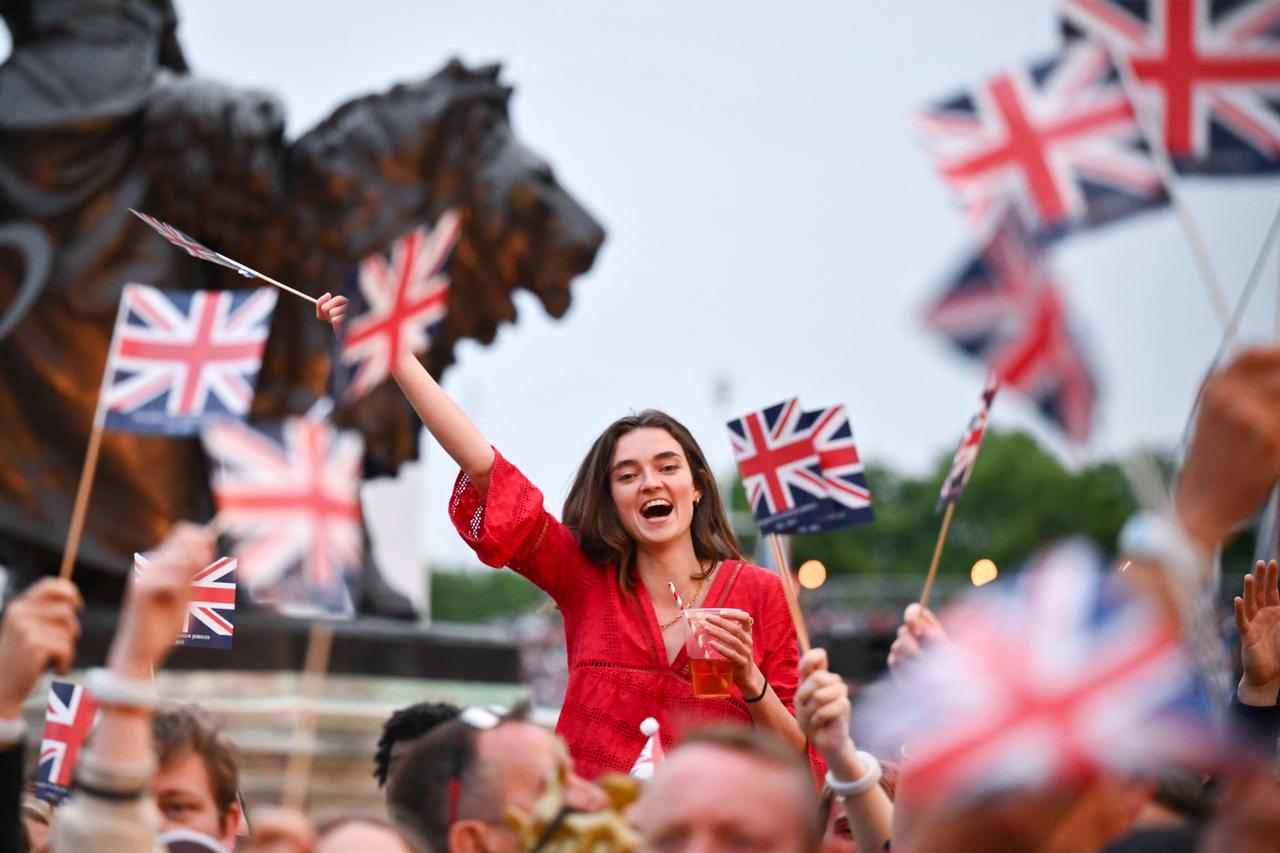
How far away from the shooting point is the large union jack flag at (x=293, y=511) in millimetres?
3930

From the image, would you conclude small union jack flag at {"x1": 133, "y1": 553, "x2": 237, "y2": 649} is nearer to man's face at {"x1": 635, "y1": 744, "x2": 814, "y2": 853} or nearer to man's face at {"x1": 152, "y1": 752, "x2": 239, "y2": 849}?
man's face at {"x1": 152, "y1": 752, "x2": 239, "y2": 849}

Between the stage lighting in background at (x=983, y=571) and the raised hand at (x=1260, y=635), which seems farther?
the stage lighting in background at (x=983, y=571)

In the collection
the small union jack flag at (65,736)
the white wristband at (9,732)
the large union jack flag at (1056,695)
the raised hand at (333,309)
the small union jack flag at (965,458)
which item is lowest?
the small union jack flag at (65,736)

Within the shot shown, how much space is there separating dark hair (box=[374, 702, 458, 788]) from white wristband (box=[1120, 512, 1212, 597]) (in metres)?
2.34

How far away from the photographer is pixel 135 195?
367 inches

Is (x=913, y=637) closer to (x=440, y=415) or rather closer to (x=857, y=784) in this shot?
(x=857, y=784)

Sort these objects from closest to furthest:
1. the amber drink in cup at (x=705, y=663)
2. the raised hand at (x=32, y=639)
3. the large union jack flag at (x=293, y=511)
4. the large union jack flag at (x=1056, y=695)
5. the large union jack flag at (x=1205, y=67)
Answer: the large union jack flag at (x=1056, y=695), the raised hand at (x=32, y=639), the large union jack flag at (x=1205, y=67), the amber drink in cup at (x=705, y=663), the large union jack flag at (x=293, y=511)

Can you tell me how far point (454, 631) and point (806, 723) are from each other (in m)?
7.21

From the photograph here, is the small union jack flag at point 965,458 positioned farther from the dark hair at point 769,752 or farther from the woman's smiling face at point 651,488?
the dark hair at point 769,752

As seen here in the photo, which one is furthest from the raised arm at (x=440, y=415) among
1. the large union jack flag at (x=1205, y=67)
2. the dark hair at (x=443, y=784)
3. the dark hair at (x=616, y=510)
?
the large union jack flag at (x=1205, y=67)

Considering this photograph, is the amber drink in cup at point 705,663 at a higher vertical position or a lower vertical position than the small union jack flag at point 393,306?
lower

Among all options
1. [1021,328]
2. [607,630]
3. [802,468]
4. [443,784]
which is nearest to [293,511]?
[607,630]

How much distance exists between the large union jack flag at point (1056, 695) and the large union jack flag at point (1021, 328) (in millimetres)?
563

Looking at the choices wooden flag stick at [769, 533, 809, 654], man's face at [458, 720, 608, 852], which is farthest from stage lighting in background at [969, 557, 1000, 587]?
man's face at [458, 720, 608, 852]
